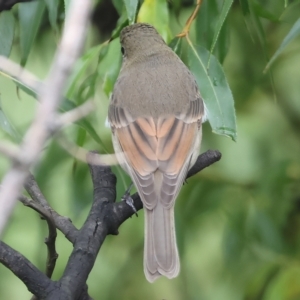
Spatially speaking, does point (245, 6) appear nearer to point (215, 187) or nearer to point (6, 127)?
point (6, 127)

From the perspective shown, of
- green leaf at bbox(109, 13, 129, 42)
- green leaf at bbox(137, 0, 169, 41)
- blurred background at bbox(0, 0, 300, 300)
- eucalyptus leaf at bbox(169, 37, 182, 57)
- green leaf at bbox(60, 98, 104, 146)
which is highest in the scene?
green leaf at bbox(137, 0, 169, 41)

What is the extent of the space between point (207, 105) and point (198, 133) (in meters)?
0.15

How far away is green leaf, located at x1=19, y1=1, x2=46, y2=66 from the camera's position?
7.62ft

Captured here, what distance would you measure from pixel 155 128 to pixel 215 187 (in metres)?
0.80

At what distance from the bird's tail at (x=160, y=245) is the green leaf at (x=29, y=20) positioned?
0.73 meters

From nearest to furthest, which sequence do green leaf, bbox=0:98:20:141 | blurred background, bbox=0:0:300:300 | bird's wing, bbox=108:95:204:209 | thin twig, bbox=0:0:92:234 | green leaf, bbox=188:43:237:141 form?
thin twig, bbox=0:0:92:234 < green leaf, bbox=0:98:20:141 < bird's wing, bbox=108:95:204:209 < green leaf, bbox=188:43:237:141 < blurred background, bbox=0:0:300:300

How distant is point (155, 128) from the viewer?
234 cm

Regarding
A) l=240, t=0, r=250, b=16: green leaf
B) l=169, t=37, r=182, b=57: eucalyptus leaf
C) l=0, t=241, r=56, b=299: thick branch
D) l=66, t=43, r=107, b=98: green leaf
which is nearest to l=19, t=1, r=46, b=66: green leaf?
l=66, t=43, r=107, b=98: green leaf

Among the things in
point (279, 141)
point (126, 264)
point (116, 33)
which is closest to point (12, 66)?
point (116, 33)

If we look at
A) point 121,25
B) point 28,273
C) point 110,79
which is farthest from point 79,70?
point 28,273

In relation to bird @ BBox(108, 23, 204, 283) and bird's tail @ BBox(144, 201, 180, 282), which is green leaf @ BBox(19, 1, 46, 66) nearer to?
bird @ BBox(108, 23, 204, 283)

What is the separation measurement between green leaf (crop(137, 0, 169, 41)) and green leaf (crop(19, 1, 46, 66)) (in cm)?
36

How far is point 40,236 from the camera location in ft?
9.59

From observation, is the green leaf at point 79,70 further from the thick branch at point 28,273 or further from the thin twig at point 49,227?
the thick branch at point 28,273
